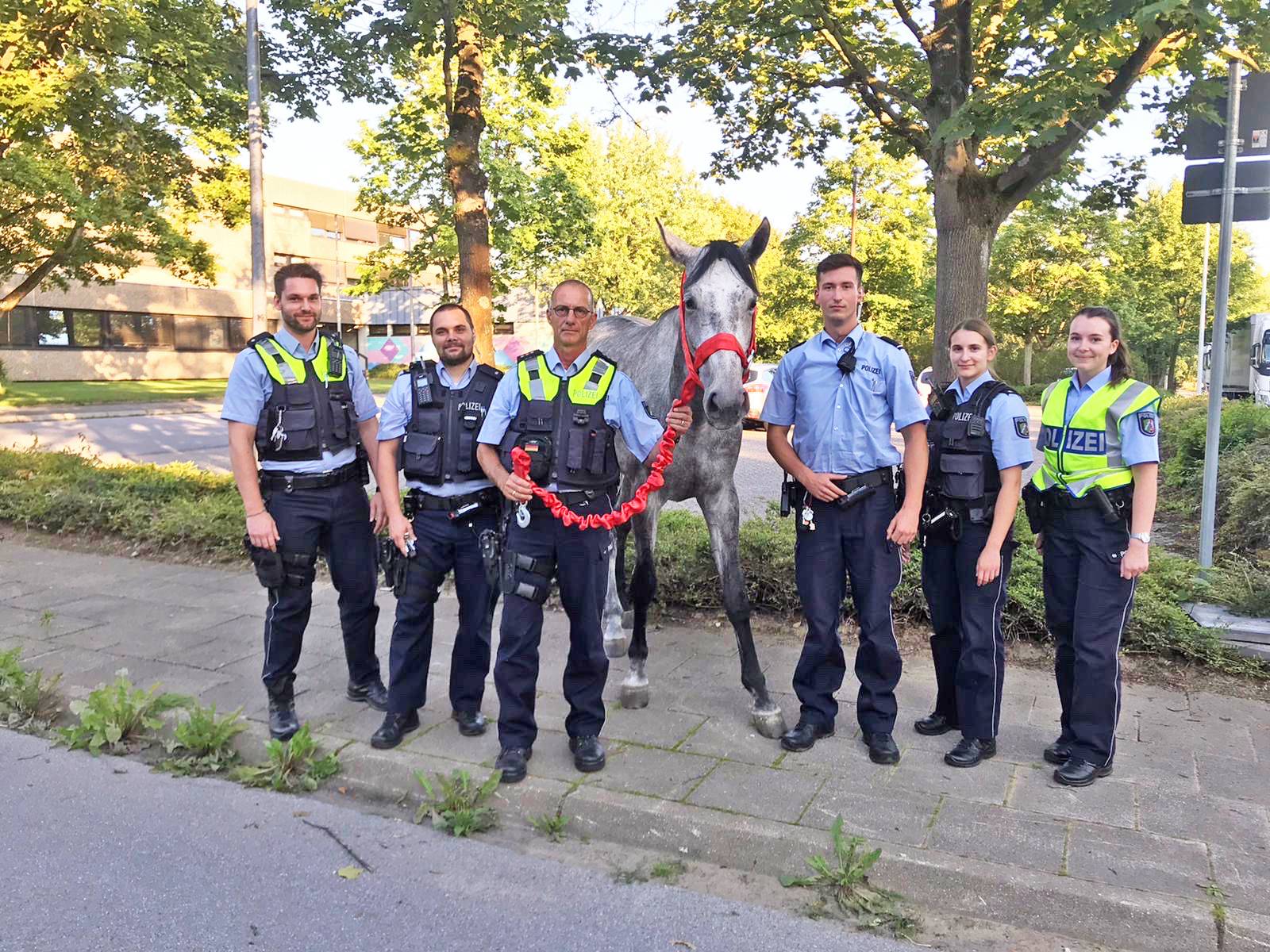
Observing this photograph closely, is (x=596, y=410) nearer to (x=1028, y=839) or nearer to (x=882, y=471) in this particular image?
(x=882, y=471)

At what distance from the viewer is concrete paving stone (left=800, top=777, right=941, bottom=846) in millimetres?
3506

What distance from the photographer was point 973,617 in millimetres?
4078

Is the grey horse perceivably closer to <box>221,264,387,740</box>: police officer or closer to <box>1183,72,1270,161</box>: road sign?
<box>221,264,387,740</box>: police officer

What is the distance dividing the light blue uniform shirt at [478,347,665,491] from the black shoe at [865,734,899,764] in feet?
5.52

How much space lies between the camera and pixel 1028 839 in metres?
3.42

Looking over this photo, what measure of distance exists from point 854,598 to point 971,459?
2.68 ft

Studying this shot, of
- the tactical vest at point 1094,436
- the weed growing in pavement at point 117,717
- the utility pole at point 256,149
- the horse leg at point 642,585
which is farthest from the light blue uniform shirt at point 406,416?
the utility pole at point 256,149

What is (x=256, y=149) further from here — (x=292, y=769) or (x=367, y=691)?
(x=292, y=769)

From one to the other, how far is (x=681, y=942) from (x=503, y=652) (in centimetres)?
147

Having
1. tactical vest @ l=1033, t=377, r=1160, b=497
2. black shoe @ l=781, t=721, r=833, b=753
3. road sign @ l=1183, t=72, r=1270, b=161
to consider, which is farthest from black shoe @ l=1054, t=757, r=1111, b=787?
road sign @ l=1183, t=72, r=1270, b=161

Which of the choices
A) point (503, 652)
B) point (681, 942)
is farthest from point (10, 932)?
point (681, 942)

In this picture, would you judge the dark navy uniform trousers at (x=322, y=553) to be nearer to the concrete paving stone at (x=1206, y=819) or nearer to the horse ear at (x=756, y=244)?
the horse ear at (x=756, y=244)

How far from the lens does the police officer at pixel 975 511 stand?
3.94 metres

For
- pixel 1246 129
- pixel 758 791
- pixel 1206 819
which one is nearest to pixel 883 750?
pixel 758 791
